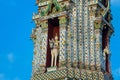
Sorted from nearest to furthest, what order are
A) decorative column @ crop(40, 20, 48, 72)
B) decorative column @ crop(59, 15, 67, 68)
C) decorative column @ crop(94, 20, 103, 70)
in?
decorative column @ crop(59, 15, 67, 68) < decorative column @ crop(94, 20, 103, 70) < decorative column @ crop(40, 20, 48, 72)

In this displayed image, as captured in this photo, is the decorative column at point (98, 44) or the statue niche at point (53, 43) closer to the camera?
the decorative column at point (98, 44)

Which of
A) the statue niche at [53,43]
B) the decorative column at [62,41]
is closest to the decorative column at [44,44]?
the statue niche at [53,43]

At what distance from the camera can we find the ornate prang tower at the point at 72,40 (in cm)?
2777

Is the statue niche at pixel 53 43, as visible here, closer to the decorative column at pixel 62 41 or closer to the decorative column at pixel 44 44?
the decorative column at pixel 44 44

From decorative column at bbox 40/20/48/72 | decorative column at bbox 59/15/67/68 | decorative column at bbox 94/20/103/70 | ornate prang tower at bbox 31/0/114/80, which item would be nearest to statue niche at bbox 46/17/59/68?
ornate prang tower at bbox 31/0/114/80

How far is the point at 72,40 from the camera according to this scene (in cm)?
2852

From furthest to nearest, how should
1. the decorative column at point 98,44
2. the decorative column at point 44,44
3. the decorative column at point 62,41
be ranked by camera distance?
the decorative column at point 44,44 < the decorative column at point 98,44 < the decorative column at point 62,41

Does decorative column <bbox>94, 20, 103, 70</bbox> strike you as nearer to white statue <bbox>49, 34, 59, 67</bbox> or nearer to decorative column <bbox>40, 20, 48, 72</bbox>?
white statue <bbox>49, 34, 59, 67</bbox>

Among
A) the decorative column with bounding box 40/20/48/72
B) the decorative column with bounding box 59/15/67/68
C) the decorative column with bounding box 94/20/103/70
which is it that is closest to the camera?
the decorative column with bounding box 59/15/67/68

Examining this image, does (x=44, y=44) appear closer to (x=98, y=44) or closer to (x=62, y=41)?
(x=62, y=41)

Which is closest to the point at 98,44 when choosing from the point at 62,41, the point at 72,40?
the point at 72,40

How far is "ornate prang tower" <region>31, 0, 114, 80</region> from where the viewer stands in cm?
2777

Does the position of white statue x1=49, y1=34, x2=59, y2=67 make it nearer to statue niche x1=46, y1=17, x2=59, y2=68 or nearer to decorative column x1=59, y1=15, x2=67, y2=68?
statue niche x1=46, y1=17, x2=59, y2=68

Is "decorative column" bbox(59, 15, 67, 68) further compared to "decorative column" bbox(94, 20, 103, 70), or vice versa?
"decorative column" bbox(94, 20, 103, 70)
